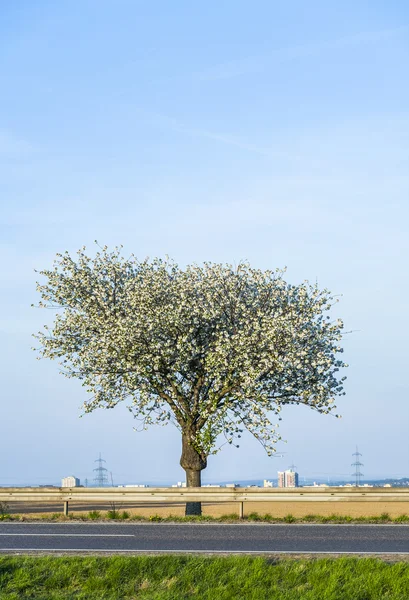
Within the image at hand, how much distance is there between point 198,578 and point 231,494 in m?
10.1

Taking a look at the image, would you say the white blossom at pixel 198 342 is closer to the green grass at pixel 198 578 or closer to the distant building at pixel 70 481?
the green grass at pixel 198 578

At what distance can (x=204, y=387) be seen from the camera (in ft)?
97.0

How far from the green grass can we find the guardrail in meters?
9.11

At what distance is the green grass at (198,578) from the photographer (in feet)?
38.2

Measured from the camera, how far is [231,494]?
2222 centimetres

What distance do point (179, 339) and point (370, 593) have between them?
17765 mm

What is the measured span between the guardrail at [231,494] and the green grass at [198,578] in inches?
359

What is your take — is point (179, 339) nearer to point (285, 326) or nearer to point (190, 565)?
point (285, 326)

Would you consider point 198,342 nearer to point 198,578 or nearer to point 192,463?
point 192,463

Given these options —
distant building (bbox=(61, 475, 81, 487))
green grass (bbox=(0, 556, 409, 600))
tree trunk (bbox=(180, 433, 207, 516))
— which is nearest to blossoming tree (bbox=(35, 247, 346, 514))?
tree trunk (bbox=(180, 433, 207, 516))

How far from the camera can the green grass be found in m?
11.6

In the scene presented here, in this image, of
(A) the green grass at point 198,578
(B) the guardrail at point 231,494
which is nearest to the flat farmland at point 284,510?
(B) the guardrail at point 231,494

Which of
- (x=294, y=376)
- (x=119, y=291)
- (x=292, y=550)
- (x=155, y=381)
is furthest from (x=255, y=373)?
(x=292, y=550)

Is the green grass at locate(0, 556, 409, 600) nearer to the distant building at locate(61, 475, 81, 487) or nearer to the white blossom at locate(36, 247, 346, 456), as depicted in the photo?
the white blossom at locate(36, 247, 346, 456)
